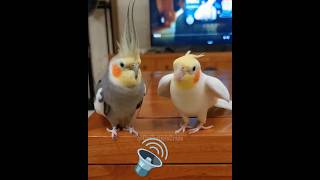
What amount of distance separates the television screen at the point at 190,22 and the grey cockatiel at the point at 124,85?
6 centimetres

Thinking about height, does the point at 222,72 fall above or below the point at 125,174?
above

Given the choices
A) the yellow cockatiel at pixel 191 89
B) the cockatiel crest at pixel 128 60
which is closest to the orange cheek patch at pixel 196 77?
the yellow cockatiel at pixel 191 89

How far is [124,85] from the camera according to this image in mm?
668

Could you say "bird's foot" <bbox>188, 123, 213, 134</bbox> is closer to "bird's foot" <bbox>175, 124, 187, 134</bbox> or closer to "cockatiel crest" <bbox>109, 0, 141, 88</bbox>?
"bird's foot" <bbox>175, 124, 187, 134</bbox>

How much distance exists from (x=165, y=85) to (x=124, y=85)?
9 centimetres

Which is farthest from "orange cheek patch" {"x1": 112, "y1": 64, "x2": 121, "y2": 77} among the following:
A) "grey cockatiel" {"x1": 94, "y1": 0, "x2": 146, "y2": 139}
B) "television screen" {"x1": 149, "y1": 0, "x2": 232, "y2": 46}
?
"television screen" {"x1": 149, "y1": 0, "x2": 232, "y2": 46}

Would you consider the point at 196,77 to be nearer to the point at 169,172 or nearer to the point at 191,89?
the point at 191,89

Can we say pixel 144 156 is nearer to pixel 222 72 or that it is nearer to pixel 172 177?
pixel 172 177

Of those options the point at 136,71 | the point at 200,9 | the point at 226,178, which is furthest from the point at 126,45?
the point at 226,178

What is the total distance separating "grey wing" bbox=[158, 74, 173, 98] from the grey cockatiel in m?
0.04

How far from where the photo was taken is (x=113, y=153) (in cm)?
69
